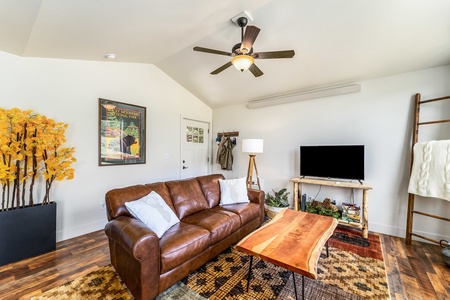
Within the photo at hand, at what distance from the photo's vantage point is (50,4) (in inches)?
61.1

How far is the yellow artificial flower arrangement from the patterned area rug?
125 cm

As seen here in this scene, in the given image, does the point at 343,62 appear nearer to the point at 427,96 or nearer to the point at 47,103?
the point at 427,96

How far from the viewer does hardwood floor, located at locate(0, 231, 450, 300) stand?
67.6 inches

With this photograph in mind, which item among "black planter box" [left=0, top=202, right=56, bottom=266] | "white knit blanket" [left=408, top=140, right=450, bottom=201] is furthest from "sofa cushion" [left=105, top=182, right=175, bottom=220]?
"white knit blanket" [left=408, top=140, right=450, bottom=201]

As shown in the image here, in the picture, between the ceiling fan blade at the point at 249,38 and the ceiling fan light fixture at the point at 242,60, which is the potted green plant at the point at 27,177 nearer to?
the ceiling fan light fixture at the point at 242,60

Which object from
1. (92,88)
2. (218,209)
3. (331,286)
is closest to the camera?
(331,286)

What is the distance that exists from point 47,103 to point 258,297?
132 inches

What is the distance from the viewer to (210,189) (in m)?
2.85

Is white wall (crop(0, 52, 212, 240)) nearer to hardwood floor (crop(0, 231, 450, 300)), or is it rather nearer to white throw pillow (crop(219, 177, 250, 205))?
hardwood floor (crop(0, 231, 450, 300))

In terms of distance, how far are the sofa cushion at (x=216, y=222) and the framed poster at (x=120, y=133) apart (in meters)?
1.69

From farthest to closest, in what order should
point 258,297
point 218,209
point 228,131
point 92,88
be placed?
point 228,131, point 92,88, point 218,209, point 258,297

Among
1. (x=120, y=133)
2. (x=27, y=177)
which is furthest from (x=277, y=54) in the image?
(x=27, y=177)

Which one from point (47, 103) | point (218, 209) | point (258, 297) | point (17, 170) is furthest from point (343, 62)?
point (17, 170)

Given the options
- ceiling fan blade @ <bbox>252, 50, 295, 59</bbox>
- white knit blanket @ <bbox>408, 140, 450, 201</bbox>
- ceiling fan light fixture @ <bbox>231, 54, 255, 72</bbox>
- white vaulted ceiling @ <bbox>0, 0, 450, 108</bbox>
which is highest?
white vaulted ceiling @ <bbox>0, 0, 450, 108</bbox>
